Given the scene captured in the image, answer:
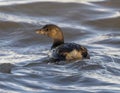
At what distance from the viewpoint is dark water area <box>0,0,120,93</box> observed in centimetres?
1171

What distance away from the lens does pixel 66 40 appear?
1636 cm

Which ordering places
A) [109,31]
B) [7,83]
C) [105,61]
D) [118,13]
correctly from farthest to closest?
[118,13]
[109,31]
[105,61]
[7,83]

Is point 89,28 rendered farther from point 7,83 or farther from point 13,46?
point 7,83

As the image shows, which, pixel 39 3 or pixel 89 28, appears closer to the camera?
pixel 89 28

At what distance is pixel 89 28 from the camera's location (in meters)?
17.3

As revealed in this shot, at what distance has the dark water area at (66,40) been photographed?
11711 millimetres

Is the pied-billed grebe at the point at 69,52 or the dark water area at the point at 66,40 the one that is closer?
the dark water area at the point at 66,40

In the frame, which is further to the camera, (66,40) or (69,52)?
(66,40)

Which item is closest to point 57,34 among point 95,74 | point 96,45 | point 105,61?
point 96,45

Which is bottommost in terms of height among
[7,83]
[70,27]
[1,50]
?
[7,83]

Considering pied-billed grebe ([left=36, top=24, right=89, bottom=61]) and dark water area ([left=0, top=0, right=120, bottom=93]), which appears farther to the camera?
pied-billed grebe ([left=36, top=24, right=89, bottom=61])

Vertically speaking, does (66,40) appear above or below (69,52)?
above

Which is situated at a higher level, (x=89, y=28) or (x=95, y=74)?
(x=89, y=28)

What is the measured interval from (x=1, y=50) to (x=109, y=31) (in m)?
3.52
